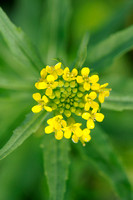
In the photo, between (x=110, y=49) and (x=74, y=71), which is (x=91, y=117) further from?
(x=110, y=49)

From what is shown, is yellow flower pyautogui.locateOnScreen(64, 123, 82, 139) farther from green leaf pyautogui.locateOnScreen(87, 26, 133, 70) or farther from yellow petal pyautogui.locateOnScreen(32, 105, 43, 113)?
green leaf pyautogui.locateOnScreen(87, 26, 133, 70)

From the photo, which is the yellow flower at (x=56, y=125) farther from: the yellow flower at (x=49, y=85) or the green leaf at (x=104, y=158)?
the green leaf at (x=104, y=158)

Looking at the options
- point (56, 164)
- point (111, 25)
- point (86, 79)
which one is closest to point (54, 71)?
point (86, 79)

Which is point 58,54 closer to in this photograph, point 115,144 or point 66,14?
point 66,14

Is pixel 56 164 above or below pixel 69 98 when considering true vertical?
below

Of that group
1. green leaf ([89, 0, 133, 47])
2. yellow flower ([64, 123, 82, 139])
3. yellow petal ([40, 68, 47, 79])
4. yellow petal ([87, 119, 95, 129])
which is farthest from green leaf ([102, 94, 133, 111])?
green leaf ([89, 0, 133, 47])

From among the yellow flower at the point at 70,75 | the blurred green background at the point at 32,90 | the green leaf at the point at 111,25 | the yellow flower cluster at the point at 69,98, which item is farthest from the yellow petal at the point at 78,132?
the green leaf at the point at 111,25

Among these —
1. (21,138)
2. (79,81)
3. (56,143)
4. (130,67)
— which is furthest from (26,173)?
(130,67)
